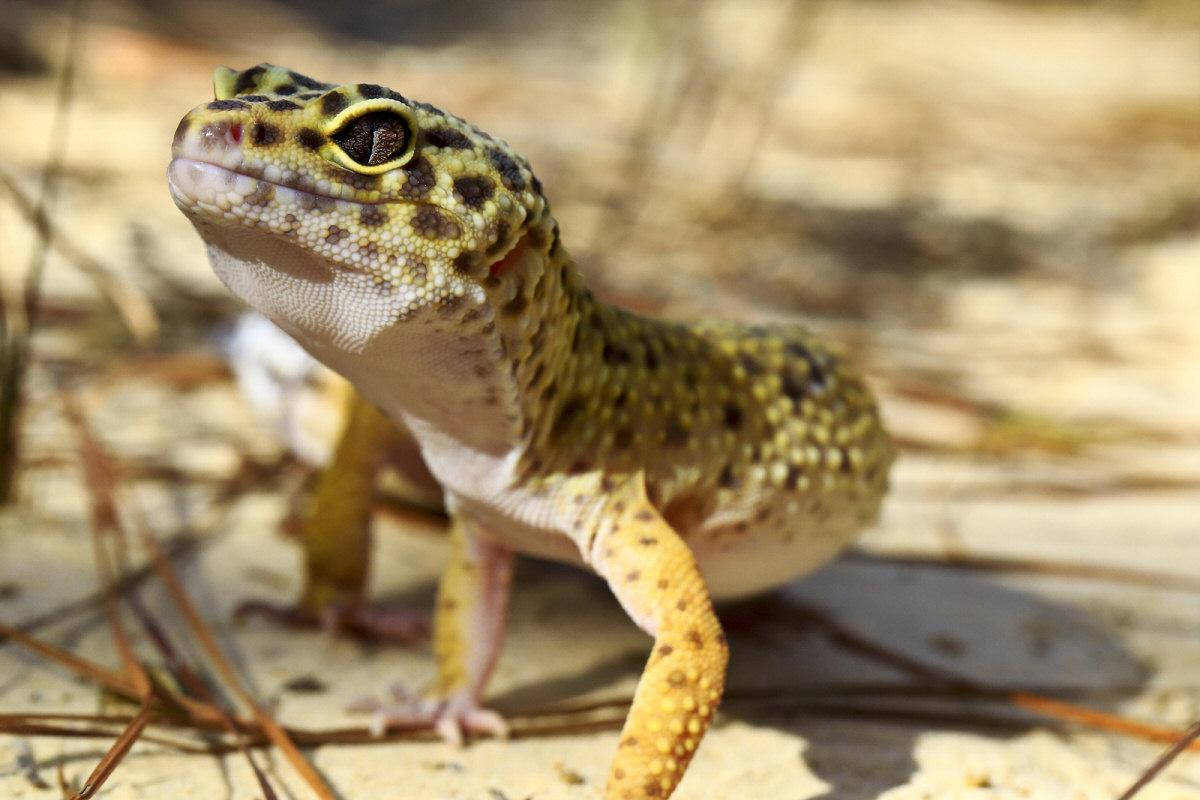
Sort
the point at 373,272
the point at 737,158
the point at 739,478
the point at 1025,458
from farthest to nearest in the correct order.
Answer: the point at 737,158 → the point at 1025,458 → the point at 739,478 → the point at 373,272

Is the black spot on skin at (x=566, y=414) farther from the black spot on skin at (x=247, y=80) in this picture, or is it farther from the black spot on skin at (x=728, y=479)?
the black spot on skin at (x=247, y=80)

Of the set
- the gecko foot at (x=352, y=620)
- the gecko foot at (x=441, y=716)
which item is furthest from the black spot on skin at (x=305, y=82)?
the gecko foot at (x=352, y=620)

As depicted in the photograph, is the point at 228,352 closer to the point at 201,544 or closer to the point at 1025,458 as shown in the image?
the point at 201,544

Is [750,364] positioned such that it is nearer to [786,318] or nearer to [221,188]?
[221,188]

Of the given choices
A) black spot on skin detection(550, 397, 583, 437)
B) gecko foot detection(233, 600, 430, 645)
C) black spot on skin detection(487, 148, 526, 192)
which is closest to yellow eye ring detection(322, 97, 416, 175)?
black spot on skin detection(487, 148, 526, 192)

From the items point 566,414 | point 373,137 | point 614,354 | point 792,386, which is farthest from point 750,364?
point 373,137

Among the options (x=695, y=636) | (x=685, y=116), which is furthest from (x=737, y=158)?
(x=695, y=636)

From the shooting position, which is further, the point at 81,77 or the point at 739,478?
the point at 81,77
